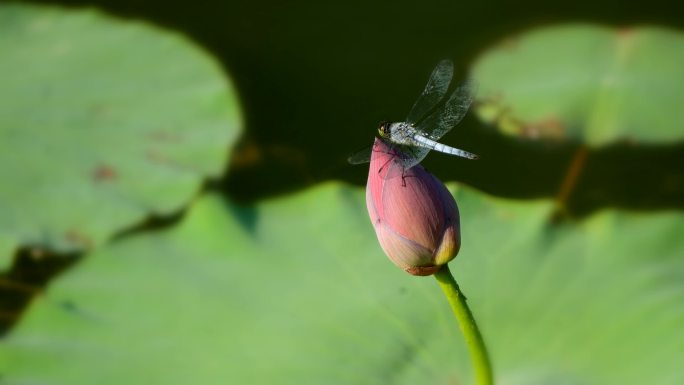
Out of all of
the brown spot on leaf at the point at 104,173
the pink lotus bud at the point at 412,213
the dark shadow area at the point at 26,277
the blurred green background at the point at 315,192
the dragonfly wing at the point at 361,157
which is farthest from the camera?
the brown spot on leaf at the point at 104,173

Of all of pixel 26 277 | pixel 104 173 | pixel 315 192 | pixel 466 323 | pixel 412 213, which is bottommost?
pixel 26 277

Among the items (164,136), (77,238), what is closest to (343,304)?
(77,238)

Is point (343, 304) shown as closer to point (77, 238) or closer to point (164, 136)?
point (77, 238)

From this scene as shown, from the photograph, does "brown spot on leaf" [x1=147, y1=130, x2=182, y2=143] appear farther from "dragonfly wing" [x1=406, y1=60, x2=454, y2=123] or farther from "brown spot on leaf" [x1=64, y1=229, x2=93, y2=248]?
"dragonfly wing" [x1=406, y1=60, x2=454, y2=123]

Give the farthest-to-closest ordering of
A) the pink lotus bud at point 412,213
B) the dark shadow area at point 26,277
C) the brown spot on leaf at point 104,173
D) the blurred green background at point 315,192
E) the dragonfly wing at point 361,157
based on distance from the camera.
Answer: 1. the brown spot on leaf at point 104,173
2. the dark shadow area at point 26,277
3. the blurred green background at point 315,192
4. the dragonfly wing at point 361,157
5. the pink lotus bud at point 412,213

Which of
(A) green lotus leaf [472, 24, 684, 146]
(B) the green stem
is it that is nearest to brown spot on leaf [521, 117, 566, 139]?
(A) green lotus leaf [472, 24, 684, 146]

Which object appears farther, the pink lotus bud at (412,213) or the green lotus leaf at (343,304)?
the green lotus leaf at (343,304)

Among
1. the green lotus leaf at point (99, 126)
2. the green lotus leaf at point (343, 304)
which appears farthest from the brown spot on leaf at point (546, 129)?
the green lotus leaf at point (99, 126)

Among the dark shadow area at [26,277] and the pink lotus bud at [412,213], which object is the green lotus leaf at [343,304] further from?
the pink lotus bud at [412,213]
